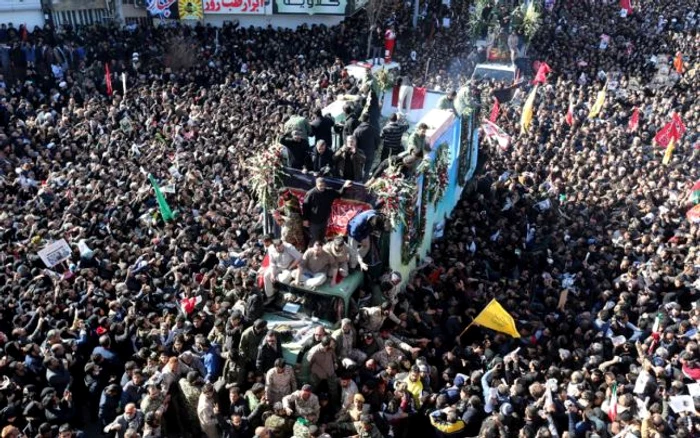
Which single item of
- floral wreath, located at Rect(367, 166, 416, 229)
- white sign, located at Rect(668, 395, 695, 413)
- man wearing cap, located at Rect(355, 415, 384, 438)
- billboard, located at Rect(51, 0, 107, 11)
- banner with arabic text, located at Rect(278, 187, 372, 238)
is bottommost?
white sign, located at Rect(668, 395, 695, 413)

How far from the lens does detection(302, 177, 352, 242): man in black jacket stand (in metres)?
10.1

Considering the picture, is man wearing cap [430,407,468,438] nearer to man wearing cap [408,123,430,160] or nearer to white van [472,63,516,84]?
man wearing cap [408,123,430,160]

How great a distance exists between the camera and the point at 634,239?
13.6 metres

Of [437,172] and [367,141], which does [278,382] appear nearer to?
[367,141]

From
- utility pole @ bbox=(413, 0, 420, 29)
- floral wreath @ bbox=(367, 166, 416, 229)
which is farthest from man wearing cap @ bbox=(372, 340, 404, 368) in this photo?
utility pole @ bbox=(413, 0, 420, 29)

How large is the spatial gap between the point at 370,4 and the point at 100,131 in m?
15.7

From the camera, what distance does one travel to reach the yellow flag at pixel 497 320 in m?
9.67

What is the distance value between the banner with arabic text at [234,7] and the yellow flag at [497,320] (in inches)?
936

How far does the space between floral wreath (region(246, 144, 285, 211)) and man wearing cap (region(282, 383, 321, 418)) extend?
12.0ft

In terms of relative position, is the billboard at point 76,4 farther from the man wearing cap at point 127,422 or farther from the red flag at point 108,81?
the man wearing cap at point 127,422

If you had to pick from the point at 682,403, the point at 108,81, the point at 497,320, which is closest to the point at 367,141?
the point at 497,320

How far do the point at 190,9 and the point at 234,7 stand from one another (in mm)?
1989

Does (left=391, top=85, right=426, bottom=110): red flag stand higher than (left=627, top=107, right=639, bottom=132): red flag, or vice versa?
(left=391, top=85, right=426, bottom=110): red flag

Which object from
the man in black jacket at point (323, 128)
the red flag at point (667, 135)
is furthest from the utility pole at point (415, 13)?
the man in black jacket at point (323, 128)
